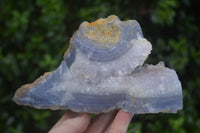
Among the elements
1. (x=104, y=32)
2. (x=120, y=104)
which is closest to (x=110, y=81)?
(x=120, y=104)

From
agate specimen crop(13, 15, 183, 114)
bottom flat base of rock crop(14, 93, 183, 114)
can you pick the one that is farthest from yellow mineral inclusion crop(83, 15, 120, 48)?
bottom flat base of rock crop(14, 93, 183, 114)

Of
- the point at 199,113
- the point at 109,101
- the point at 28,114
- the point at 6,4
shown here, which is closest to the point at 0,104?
the point at 28,114

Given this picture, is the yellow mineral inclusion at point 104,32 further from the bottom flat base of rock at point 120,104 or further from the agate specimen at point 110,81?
the bottom flat base of rock at point 120,104

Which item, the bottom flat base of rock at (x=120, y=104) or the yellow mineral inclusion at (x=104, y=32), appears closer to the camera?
the bottom flat base of rock at (x=120, y=104)

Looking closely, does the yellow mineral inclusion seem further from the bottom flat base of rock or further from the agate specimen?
the bottom flat base of rock

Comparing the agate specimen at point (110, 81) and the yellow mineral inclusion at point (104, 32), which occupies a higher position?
the yellow mineral inclusion at point (104, 32)

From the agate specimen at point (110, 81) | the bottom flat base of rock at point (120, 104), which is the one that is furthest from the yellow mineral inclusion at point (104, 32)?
the bottom flat base of rock at point (120, 104)

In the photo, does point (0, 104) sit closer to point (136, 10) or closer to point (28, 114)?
point (28, 114)

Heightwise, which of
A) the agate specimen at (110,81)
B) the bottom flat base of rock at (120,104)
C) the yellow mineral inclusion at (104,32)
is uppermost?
the yellow mineral inclusion at (104,32)
